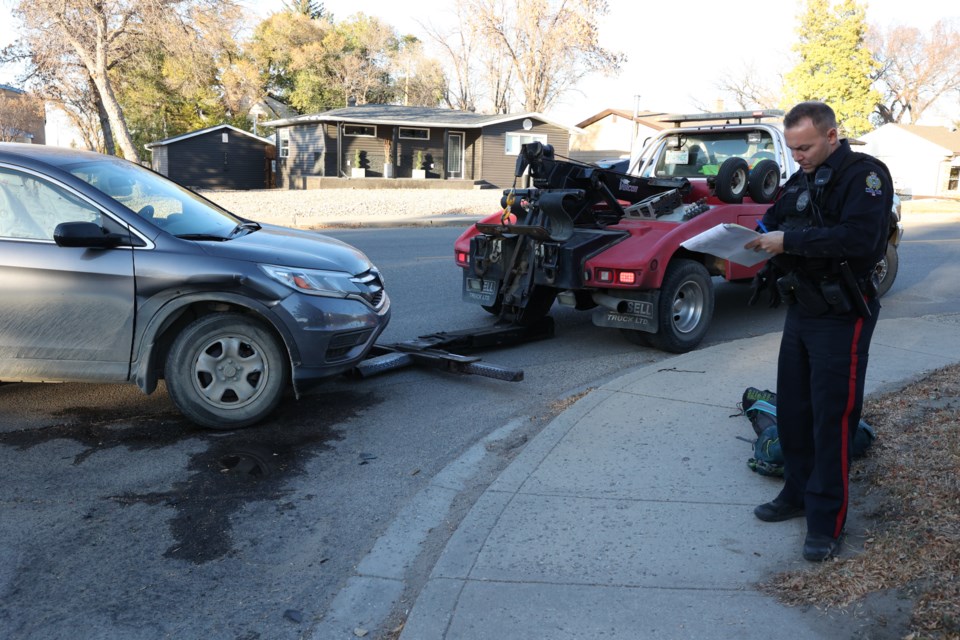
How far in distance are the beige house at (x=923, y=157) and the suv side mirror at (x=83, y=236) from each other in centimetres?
5150

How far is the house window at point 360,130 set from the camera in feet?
122

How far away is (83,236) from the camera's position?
4.85 meters

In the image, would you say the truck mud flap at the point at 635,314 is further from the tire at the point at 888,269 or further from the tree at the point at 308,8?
the tree at the point at 308,8

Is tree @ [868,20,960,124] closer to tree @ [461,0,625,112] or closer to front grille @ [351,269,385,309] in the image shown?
tree @ [461,0,625,112]

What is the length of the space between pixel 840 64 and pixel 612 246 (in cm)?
5078

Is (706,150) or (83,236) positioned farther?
(706,150)

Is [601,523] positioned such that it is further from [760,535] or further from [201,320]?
[201,320]

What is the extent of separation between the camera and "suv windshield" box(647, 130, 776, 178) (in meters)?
8.86

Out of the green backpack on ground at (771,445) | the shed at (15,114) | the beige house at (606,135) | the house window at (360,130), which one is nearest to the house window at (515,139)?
the house window at (360,130)

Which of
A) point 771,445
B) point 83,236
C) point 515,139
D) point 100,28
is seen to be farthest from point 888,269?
point 515,139

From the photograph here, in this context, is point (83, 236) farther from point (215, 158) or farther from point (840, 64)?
point (840, 64)

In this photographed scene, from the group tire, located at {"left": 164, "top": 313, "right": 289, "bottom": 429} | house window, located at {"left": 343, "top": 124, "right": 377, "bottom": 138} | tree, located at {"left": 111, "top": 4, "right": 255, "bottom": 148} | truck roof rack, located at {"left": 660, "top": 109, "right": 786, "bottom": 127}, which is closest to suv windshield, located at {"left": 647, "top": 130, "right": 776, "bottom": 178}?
truck roof rack, located at {"left": 660, "top": 109, "right": 786, "bottom": 127}

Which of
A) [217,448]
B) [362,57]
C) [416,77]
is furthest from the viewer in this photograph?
[416,77]

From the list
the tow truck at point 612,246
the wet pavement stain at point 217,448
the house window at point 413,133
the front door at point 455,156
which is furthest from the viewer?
the front door at point 455,156
